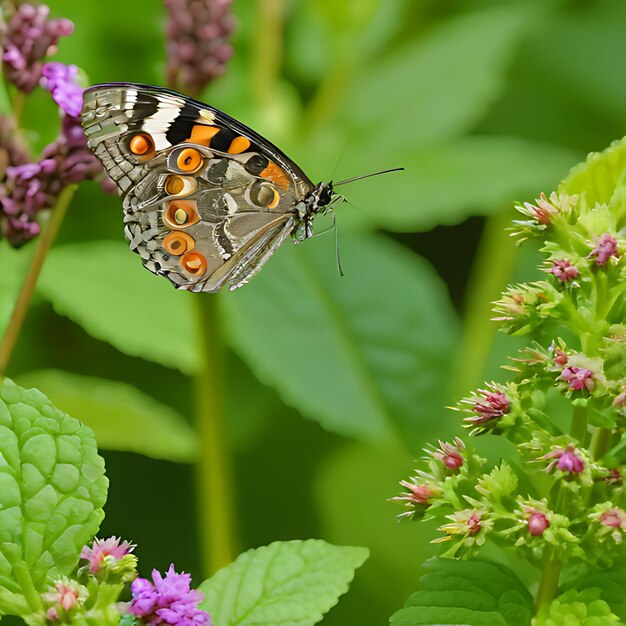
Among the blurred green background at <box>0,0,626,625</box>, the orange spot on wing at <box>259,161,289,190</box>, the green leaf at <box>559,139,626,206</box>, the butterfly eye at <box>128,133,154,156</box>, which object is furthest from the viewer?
the blurred green background at <box>0,0,626,625</box>

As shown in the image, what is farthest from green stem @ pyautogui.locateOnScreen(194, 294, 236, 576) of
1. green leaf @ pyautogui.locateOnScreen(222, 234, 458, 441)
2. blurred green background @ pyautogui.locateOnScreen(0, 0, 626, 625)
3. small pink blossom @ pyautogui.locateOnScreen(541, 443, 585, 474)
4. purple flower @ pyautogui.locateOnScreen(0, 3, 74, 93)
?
small pink blossom @ pyautogui.locateOnScreen(541, 443, 585, 474)

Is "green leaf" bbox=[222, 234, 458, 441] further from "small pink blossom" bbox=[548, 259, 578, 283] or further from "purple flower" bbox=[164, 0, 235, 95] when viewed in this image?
"small pink blossom" bbox=[548, 259, 578, 283]

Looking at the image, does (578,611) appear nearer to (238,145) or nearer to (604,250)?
(604,250)

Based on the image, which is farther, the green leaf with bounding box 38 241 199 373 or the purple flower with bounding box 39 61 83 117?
the green leaf with bounding box 38 241 199 373

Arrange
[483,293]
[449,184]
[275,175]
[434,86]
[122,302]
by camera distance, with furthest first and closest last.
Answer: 1. [434,86]
2. [483,293]
3. [449,184]
4. [122,302]
5. [275,175]

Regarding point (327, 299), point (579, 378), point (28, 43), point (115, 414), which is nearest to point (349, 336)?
point (327, 299)

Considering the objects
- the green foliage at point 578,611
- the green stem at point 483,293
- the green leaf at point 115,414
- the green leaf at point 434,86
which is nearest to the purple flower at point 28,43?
the green leaf at point 115,414

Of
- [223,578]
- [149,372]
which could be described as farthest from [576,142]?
[223,578]
